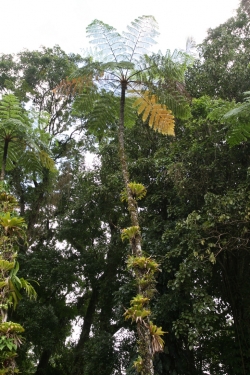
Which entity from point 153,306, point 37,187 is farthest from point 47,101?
point 153,306

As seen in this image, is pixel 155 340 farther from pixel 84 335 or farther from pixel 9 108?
pixel 84 335

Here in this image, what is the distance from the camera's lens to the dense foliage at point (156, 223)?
5.38 meters

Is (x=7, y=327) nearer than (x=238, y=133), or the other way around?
(x=7, y=327)

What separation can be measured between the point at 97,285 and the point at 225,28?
7761 millimetres

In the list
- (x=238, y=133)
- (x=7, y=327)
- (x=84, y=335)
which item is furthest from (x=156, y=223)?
(x=84, y=335)

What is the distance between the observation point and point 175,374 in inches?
227

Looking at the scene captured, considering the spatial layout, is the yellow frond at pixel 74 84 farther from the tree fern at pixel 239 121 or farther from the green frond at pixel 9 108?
the tree fern at pixel 239 121

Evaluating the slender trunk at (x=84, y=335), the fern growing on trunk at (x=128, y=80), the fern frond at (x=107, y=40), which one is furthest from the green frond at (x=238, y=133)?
the slender trunk at (x=84, y=335)

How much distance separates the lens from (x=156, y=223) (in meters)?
7.12

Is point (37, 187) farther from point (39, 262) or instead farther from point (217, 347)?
point (217, 347)

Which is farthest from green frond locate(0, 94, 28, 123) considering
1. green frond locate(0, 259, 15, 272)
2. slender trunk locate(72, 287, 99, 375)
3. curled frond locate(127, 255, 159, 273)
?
slender trunk locate(72, 287, 99, 375)

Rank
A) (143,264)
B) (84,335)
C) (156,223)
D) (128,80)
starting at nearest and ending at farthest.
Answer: (143,264) < (128,80) < (156,223) < (84,335)

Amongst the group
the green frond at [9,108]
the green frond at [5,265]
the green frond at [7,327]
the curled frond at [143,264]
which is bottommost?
the green frond at [7,327]

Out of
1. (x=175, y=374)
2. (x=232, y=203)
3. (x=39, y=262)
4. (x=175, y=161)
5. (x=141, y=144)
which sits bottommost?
(x=175, y=374)
